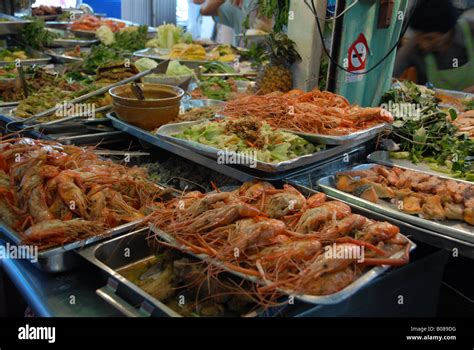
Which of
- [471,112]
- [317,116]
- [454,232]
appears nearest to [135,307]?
[454,232]

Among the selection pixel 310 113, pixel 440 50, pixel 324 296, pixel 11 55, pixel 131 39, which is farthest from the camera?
pixel 440 50

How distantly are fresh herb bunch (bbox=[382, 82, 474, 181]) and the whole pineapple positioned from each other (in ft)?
3.11

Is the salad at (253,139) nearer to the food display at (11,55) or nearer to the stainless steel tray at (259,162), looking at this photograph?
the stainless steel tray at (259,162)

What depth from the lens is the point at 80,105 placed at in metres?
3.69

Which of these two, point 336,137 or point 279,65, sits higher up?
point 279,65

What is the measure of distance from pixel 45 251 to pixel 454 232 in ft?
6.16

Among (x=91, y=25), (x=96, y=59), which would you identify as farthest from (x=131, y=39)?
(x=96, y=59)

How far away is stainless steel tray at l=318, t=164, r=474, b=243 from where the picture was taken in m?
2.25

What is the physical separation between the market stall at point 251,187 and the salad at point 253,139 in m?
0.01

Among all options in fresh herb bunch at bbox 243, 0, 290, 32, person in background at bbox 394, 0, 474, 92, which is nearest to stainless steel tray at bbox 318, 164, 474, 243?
fresh herb bunch at bbox 243, 0, 290, 32

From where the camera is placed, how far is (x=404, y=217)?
2395mm

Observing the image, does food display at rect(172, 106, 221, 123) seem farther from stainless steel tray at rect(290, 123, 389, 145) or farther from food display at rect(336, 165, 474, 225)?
food display at rect(336, 165, 474, 225)

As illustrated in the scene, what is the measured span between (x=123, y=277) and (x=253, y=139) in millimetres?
1234

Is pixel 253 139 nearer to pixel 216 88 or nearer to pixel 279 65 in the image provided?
pixel 279 65
